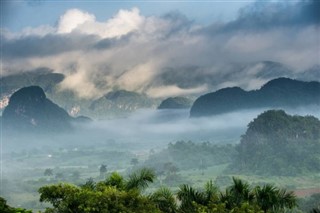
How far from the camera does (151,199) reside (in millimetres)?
20906

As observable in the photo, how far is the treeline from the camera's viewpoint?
1912cm

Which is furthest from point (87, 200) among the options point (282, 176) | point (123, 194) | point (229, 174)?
point (229, 174)

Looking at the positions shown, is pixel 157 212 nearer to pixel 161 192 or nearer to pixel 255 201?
pixel 161 192

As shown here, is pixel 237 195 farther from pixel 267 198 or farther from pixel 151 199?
pixel 151 199

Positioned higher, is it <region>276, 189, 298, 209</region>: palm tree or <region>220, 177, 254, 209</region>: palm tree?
<region>220, 177, 254, 209</region>: palm tree

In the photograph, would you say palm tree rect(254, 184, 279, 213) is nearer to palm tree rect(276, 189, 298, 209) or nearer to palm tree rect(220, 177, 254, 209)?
palm tree rect(276, 189, 298, 209)

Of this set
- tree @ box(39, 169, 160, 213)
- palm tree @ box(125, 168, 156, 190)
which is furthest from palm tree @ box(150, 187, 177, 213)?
palm tree @ box(125, 168, 156, 190)

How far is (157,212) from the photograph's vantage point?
762 inches

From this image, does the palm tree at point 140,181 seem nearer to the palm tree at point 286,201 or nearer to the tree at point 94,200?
the tree at point 94,200

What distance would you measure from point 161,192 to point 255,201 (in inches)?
159

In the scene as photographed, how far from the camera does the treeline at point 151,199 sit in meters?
19.1

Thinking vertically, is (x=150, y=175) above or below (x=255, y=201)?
above

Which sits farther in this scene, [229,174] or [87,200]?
[229,174]

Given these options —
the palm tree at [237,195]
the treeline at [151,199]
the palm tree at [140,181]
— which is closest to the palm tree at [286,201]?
the treeline at [151,199]
